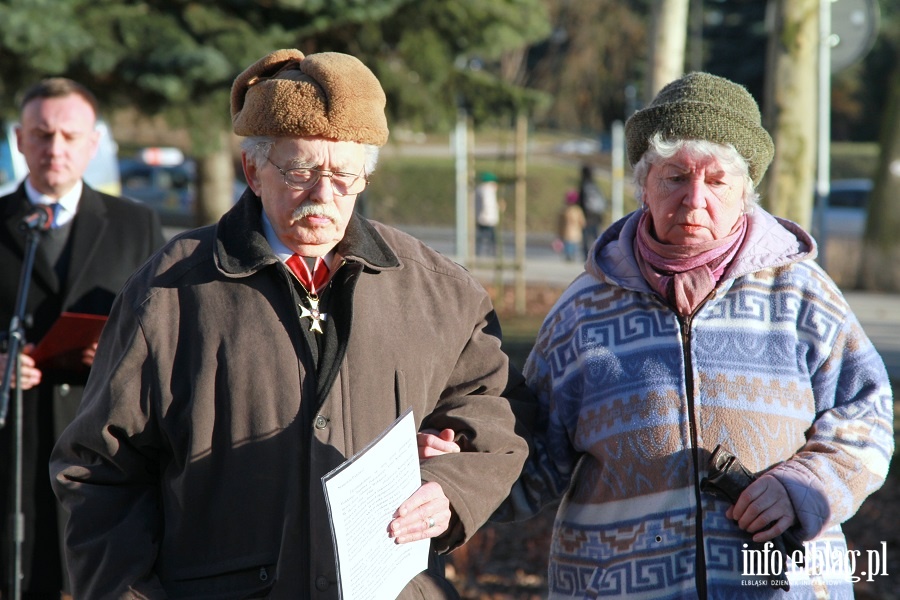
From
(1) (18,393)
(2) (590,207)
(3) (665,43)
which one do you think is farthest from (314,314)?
(2) (590,207)

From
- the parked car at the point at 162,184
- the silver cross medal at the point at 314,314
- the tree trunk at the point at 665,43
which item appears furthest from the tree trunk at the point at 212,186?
the parked car at the point at 162,184

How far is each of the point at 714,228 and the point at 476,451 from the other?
0.81 m

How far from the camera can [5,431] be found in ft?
12.8

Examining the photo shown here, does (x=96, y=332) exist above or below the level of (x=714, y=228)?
below

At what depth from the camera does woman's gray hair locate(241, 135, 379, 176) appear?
2453 mm

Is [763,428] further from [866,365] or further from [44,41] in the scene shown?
[44,41]

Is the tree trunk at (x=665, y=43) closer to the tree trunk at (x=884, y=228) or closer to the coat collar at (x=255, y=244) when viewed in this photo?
the coat collar at (x=255, y=244)

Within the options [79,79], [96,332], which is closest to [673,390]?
[96,332]

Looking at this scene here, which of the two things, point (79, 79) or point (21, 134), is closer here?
point (21, 134)

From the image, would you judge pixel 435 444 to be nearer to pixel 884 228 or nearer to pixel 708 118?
pixel 708 118

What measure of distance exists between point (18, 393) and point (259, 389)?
1.52 m

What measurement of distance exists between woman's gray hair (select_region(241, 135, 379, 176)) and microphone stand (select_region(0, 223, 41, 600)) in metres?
1.39

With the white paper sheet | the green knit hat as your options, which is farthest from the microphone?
the green knit hat

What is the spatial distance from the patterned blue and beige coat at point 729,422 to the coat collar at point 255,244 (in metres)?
0.61
